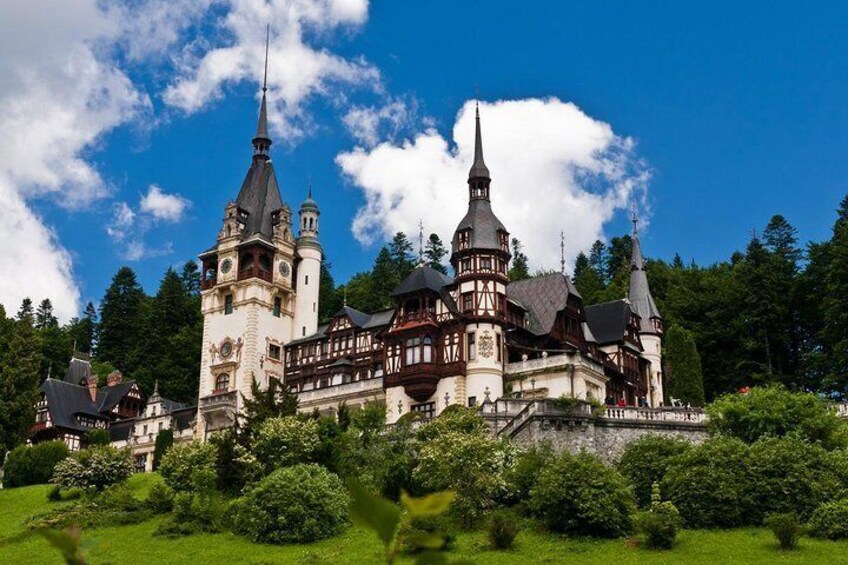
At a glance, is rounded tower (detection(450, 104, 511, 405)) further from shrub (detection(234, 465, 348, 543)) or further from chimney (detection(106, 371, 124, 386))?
chimney (detection(106, 371, 124, 386))

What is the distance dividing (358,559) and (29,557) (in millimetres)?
13197

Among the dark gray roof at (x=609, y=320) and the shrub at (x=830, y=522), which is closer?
the shrub at (x=830, y=522)

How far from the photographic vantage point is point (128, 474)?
50562mm

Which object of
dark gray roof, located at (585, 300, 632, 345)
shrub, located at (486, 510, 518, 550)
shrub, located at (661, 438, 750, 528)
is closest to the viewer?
shrub, located at (486, 510, 518, 550)

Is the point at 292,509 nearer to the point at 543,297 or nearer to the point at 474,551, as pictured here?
the point at 474,551

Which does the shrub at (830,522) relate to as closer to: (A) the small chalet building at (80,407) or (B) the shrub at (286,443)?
(B) the shrub at (286,443)

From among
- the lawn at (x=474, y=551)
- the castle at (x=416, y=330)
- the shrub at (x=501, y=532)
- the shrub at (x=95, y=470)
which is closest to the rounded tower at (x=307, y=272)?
the castle at (x=416, y=330)

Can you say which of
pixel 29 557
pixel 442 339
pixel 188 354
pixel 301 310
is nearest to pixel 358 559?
pixel 29 557

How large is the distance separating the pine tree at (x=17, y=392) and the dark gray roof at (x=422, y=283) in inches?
903

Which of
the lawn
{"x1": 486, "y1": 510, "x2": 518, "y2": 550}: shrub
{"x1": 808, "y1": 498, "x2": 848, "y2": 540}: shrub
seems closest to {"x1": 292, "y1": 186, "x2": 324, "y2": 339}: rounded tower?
the lawn

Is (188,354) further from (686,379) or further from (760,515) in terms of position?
(760,515)

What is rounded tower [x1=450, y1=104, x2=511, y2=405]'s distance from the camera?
56.7 m

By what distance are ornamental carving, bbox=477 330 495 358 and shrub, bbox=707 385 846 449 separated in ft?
53.8

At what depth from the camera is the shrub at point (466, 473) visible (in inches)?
1515
